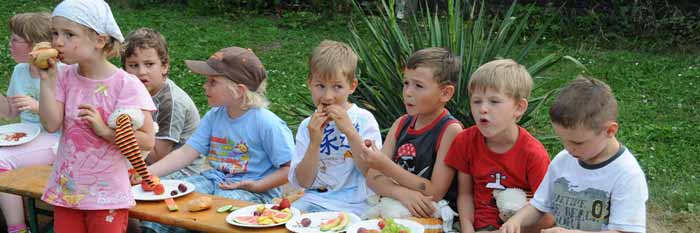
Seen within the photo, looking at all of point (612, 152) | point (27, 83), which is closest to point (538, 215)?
point (612, 152)

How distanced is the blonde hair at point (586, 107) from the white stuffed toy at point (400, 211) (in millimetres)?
794

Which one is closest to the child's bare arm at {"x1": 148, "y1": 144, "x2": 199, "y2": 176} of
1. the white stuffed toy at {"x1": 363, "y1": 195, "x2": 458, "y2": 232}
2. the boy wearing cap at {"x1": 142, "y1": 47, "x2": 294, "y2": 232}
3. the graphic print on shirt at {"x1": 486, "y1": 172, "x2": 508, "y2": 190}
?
Answer: the boy wearing cap at {"x1": 142, "y1": 47, "x2": 294, "y2": 232}

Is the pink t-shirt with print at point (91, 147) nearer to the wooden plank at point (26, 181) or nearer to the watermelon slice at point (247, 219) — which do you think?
the watermelon slice at point (247, 219)

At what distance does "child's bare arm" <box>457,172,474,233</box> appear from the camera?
11.9 ft

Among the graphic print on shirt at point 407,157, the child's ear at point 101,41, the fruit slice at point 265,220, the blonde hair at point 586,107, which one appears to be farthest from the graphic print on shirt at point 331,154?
the blonde hair at point 586,107

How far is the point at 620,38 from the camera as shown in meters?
10.7

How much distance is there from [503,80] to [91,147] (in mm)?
1723

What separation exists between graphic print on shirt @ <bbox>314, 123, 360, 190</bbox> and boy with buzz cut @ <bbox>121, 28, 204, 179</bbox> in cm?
96

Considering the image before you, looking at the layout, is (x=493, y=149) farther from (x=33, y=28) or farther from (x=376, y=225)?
(x=33, y=28)

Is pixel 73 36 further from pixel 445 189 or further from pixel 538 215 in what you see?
pixel 538 215

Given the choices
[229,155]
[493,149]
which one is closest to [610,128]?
[493,149]

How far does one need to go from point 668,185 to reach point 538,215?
2.77 metres

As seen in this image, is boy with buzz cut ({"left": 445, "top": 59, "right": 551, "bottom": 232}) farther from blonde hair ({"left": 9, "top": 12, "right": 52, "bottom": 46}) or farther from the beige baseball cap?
blonde hair ({"left": 9, "top": 12, "right": 52, "bottom": 46})

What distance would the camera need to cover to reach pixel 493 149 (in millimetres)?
3559
